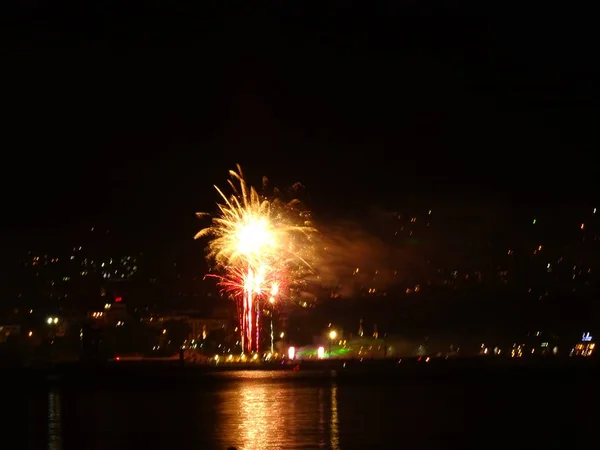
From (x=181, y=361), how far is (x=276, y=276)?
7.92m

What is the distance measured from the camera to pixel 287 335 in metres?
63.5

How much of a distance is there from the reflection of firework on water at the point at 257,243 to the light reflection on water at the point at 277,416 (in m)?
7.84

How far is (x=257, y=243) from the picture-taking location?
4497 centimetres

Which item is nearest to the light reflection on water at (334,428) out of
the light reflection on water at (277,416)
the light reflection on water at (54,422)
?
the light reflection on water at (277,416)

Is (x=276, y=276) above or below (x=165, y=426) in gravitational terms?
above

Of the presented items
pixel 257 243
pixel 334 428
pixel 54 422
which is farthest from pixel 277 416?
pixel 257 243

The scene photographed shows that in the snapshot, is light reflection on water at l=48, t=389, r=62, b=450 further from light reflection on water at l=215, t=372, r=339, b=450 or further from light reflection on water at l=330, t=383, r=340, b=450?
light reflection on water at l=330, t=383, r=340, b=450

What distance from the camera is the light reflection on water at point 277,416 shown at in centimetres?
2222

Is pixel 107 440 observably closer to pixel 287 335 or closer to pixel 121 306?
pixel 287 335

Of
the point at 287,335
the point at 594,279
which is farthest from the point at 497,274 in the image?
the point at 287,335

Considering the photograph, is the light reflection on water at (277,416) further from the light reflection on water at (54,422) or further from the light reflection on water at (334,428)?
the light reflection on water at (54,422)

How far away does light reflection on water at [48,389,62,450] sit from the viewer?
23156mm

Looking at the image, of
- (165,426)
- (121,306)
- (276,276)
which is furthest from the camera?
(121,306)

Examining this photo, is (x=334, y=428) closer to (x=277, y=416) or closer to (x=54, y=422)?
(x=277, y=416)
